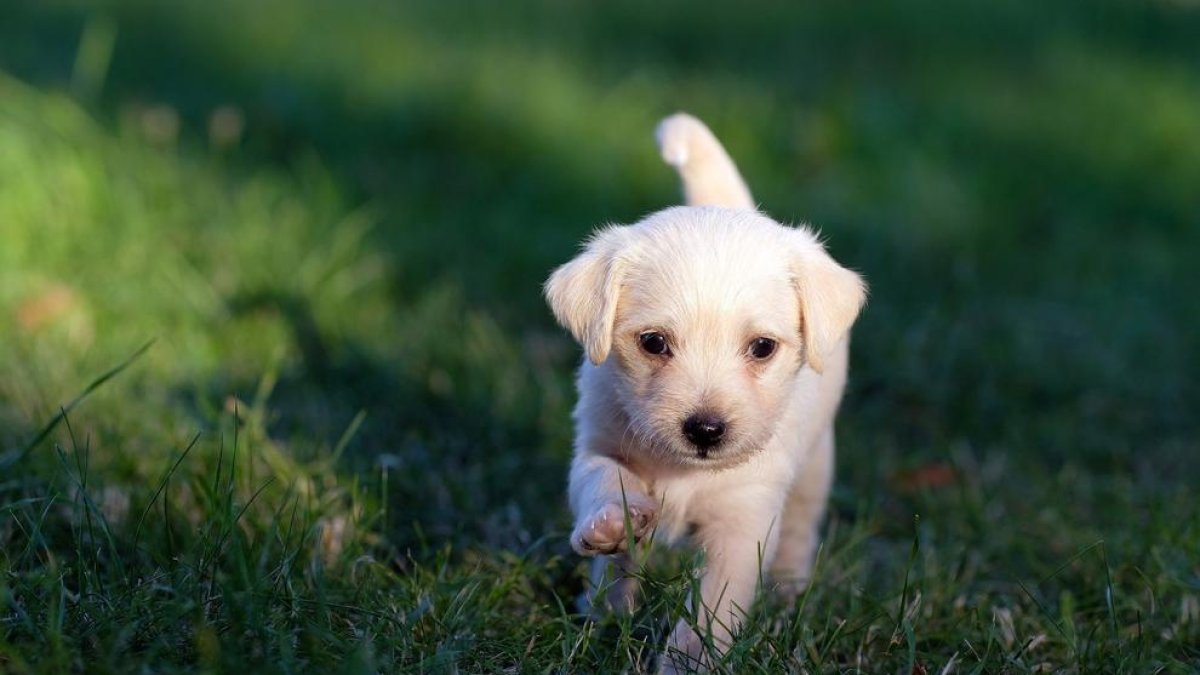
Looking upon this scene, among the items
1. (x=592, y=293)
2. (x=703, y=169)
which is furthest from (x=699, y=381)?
(x=703, y=169)

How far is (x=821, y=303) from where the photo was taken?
308 cm

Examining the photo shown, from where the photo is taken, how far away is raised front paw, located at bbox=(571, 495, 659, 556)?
2.76 metres

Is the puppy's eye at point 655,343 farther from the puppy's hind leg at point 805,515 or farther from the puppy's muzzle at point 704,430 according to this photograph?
the puppy's hind leg at point 805,515

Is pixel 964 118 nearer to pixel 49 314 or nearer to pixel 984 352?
pixel 984 352

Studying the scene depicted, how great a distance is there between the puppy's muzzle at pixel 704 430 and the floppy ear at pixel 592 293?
10.1 inches

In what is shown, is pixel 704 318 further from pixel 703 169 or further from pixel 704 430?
pixel 703 169

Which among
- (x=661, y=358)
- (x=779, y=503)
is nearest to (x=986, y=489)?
(x=779, y=503)

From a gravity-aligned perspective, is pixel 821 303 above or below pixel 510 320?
above

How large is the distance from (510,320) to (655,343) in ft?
7.65

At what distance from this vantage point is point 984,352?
5367 mm

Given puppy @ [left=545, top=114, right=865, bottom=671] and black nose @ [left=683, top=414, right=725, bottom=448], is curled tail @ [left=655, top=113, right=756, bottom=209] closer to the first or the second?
puppy @ [left=545, top=114, right=865, bottom=671]

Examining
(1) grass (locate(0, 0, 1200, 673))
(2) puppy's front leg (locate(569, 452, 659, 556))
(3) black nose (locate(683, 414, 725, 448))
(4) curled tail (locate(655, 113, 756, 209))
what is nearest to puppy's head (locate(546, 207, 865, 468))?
(3) black nose (locate(683, 414, 725, 448))

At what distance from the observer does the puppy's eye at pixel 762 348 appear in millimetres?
3019

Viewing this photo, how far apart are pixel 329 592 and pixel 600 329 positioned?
0.77 m
